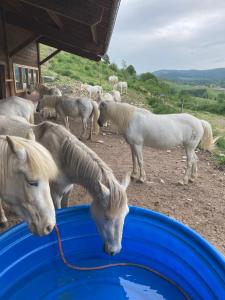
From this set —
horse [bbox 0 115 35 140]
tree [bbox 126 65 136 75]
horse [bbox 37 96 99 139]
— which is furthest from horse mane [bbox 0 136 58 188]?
tree [bbox 126 65 136 75]

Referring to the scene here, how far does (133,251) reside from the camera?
2686 mm

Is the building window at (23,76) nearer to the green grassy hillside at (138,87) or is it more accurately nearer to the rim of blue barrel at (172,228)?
the green grassy hillside at (138,87)

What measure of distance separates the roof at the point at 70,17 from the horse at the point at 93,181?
1.52 metres

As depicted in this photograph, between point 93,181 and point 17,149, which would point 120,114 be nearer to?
point 93,181

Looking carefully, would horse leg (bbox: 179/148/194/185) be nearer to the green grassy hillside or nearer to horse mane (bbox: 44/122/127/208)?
horse mane (bbox: 44/122/127/208)

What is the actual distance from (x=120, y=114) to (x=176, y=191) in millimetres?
1616

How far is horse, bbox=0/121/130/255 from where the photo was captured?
220 centimetres

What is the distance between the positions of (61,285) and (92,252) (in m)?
0.47

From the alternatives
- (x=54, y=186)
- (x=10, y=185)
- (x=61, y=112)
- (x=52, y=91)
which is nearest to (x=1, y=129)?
(x=54, y=186)

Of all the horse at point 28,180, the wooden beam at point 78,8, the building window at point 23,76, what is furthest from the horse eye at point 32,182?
the building window at point 23,76

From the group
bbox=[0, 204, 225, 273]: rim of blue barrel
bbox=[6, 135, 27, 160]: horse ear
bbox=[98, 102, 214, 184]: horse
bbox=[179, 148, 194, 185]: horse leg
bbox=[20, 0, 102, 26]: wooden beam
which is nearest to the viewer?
bbox=[6, 135, 27, 160]: horse ear

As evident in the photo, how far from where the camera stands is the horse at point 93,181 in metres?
2.20

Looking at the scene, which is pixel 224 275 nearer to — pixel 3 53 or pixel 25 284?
pixel 25 284

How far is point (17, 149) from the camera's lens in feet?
5.69
